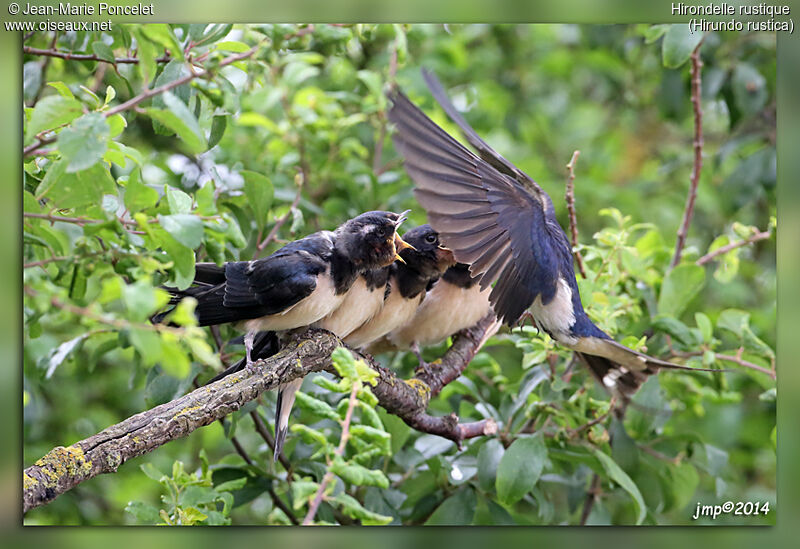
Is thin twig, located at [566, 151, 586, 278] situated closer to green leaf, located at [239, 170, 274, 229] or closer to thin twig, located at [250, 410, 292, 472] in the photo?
green leaf, located at [239, 170, 274, 229]

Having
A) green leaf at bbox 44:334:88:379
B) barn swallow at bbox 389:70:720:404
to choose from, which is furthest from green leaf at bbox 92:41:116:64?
green leaf at bbox 44:334:88:379

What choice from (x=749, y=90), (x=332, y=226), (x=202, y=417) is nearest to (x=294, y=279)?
(x=202, y=417)

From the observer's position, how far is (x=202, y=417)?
174 cm

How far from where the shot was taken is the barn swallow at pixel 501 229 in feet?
6.90

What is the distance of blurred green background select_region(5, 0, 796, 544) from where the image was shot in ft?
12.8

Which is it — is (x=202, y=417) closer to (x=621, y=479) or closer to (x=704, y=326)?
(x=621, y=479)

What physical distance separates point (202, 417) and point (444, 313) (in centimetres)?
114

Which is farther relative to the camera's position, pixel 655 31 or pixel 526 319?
pixel 655 31

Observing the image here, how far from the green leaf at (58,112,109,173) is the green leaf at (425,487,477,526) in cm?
142

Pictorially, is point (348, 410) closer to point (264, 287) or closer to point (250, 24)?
point (264, 287)

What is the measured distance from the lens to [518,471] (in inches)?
91.9

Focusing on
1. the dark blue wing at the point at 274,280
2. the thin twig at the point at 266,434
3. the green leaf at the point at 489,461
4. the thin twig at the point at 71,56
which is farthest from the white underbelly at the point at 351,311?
the thin twig at the point at 71,56

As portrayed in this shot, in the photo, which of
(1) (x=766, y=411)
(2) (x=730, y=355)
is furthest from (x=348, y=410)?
(1) (x=766, y=411)

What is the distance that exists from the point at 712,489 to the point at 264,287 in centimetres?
187
